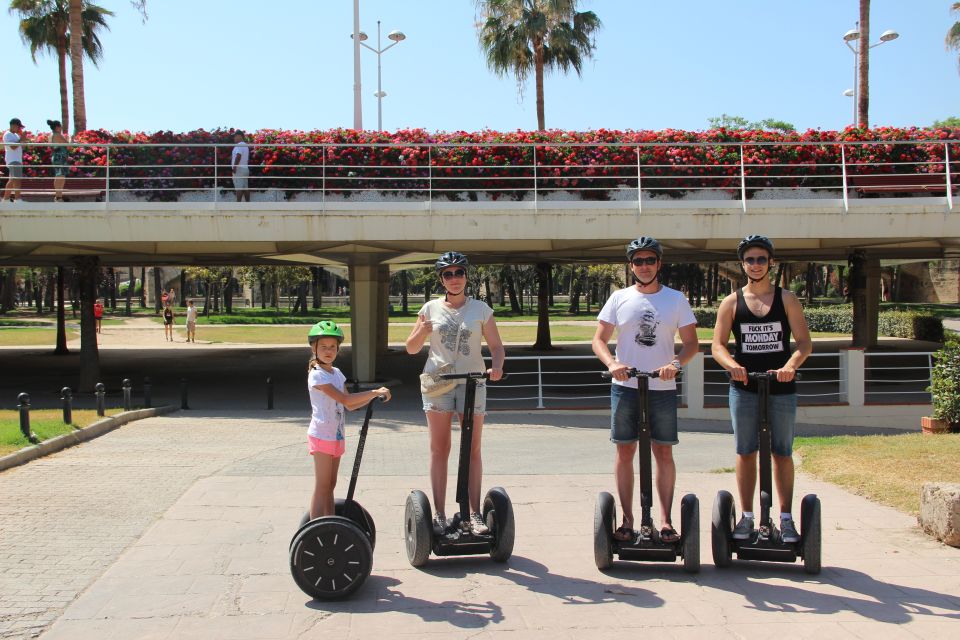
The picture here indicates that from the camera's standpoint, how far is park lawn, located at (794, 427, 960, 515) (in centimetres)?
750

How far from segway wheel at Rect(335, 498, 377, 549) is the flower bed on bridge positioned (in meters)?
11.0

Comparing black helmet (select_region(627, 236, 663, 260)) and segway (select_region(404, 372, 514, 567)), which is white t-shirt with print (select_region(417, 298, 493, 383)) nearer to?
segway (select_region(404, 372, 514, 567))

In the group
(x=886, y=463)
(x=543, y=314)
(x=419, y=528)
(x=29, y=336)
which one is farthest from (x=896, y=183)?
(x=29, y=336)

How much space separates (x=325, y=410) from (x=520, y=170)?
38.2 ft

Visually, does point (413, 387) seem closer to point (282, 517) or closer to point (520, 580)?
point (282, 517)

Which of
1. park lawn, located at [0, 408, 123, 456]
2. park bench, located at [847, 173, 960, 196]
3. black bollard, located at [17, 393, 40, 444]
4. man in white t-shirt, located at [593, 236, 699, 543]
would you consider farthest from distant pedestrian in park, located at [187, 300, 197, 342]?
man in white t-shirt, located at [593, 236, 699, 543]

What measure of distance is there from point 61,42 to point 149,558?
1309 inches

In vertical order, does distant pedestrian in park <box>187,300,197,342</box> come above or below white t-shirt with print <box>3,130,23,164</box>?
below

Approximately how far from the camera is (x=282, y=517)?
696cm

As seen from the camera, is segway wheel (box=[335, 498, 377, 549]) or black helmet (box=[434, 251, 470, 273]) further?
black helmet (box=[434, 251, 470, 273])

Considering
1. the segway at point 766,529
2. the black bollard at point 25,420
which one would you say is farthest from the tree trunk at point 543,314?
the segway at point 766,529

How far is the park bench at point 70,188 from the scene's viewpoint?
15.2 metres

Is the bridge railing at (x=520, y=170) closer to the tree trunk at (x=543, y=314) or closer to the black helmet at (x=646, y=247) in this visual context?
the tree trunk at (x=543, y=314)

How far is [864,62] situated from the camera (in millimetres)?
23359
